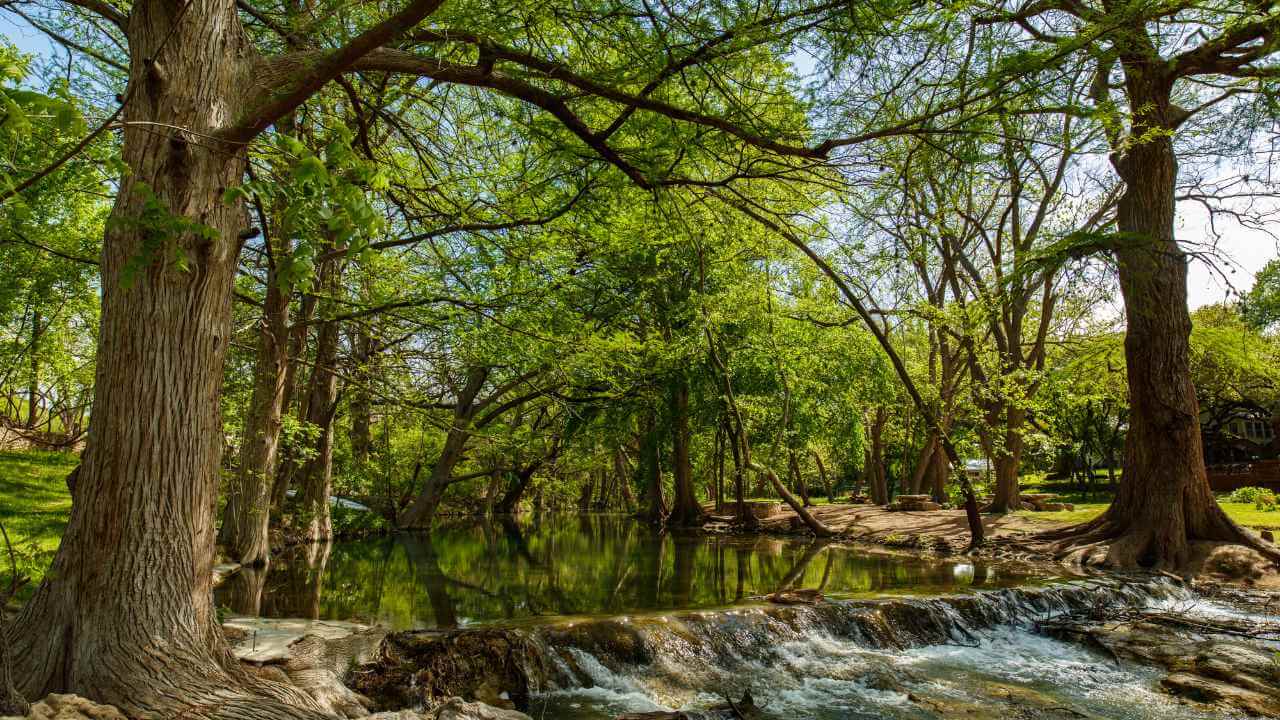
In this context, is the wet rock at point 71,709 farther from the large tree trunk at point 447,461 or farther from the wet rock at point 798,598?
the large tree trunk at point 447,461

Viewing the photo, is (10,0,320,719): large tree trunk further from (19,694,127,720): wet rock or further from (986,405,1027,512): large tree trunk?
Result: (986,405,1027,512): large tree trunk

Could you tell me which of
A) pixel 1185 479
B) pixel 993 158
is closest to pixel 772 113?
pixel 993 158

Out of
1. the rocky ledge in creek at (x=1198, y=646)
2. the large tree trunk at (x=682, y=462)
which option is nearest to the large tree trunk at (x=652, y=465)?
the large tree trunk at (x=682, y=462)

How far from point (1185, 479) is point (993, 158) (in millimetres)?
9918

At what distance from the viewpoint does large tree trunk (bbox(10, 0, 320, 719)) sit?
3.90 m

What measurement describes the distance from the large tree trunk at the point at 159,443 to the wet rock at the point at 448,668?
193cm

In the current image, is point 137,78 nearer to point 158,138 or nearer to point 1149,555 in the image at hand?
point 158,138

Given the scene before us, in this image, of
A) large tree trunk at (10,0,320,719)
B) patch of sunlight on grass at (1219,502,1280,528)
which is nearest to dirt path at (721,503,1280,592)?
patch of sunlight on grass at (1219,502,1280,528)

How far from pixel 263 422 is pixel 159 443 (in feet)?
28.7

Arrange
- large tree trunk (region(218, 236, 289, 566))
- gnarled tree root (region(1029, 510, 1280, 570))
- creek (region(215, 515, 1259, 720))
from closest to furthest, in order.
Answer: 1. creek (region(215, 515, 1259, 720))
2. gnarled tree root (region(1029, 510, 1280, 570))
3. large tree trunk (region(218, 236, 289, 566))

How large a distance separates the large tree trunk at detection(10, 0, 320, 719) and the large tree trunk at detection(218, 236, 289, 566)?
758cm

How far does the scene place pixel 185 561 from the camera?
4238 millimetres

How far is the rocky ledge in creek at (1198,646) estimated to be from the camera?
6.43m

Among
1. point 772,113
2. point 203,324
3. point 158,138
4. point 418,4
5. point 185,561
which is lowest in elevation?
point 185,561
